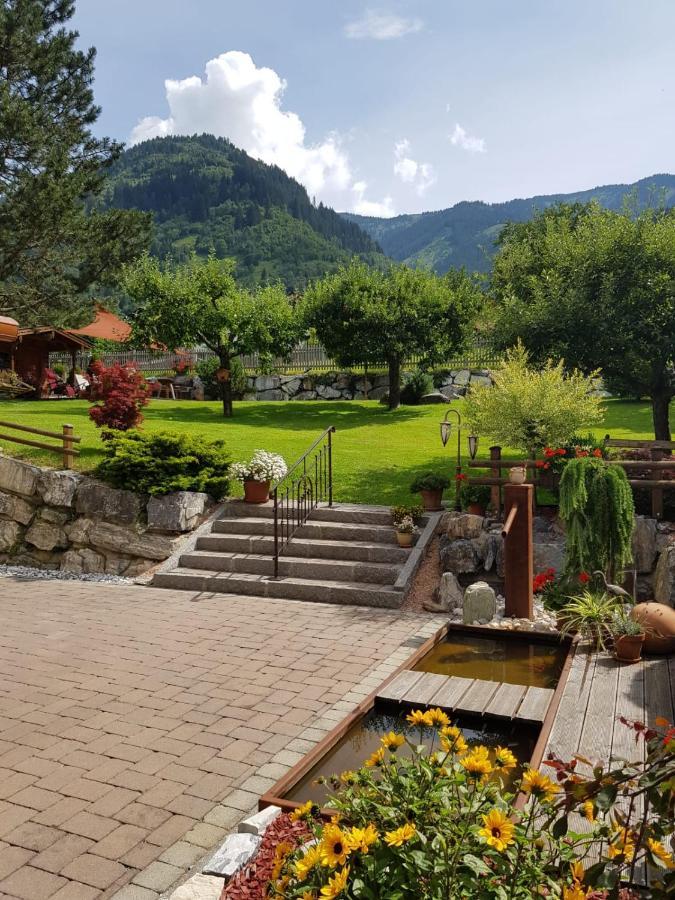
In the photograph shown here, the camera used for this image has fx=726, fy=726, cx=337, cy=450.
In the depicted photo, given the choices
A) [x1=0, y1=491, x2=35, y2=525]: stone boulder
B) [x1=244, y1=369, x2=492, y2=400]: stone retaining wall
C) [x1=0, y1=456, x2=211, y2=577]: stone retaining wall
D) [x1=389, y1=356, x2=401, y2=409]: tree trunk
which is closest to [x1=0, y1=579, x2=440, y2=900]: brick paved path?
[x1=0, y1=456, x2=211, y2=577]: stone retaining wall

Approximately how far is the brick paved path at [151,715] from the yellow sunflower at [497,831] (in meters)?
2.11

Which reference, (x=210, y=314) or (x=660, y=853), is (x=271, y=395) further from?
(x=660, y=853)

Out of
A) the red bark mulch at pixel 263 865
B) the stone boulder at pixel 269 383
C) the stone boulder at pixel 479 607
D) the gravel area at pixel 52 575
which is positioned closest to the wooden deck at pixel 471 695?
the stone boulder at pixel 479 607

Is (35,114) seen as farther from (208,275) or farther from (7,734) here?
(7,734)

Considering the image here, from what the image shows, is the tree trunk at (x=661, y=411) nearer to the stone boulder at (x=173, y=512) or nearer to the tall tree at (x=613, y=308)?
the tall tree at (x=613, y=308)

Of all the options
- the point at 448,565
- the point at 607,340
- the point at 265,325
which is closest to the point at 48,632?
the point at 448,565

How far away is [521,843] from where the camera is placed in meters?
2.64

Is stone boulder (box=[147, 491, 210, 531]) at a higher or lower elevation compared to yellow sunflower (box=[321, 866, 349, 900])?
lower

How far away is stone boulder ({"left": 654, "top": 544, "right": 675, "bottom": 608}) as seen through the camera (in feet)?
27.1

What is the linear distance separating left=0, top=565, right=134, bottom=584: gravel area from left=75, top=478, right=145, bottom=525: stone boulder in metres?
0.90

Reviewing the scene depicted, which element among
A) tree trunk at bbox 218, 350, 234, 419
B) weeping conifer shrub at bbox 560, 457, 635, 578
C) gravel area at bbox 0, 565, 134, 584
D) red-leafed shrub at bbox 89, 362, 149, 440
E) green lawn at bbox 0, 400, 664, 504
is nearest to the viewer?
weeping conifer shrub at bbox 560, 457, 635, 578

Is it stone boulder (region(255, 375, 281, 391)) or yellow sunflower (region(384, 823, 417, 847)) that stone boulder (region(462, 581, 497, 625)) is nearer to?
yellow sunflower (region(384, 823, 417, 847))

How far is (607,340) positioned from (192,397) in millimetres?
17782

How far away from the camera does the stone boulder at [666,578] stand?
8250 millimetres
